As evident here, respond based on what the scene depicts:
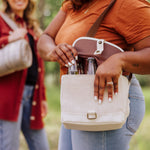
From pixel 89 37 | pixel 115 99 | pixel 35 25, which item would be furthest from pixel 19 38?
pixel 115 99

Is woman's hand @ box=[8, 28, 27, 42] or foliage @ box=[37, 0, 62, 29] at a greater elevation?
woman's hand @ box=[8, 28, 27, 42]

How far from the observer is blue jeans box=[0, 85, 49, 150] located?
285 cm

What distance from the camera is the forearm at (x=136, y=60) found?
55.2 inches

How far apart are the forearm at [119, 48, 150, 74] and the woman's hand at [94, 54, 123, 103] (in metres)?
0.03

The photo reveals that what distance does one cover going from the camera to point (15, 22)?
10.6 ft

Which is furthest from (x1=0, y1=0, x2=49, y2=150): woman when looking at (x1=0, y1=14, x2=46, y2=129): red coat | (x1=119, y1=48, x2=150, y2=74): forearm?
(x1=119, y1=48, x2=150, y2=74): forearm

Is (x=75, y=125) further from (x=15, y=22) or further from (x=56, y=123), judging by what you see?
(x=56, y=123)

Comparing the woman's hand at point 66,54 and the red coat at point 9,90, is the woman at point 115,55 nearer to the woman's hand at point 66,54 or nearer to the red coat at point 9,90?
the woman's hand at point 66,54

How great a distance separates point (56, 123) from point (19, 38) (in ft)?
11.7

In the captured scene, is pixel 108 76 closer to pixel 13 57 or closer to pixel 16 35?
pixel 13 57

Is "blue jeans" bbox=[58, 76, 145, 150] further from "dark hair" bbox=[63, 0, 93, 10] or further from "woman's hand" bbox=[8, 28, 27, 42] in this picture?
"woman's hand" bbox=[8, 28, 27, 42]

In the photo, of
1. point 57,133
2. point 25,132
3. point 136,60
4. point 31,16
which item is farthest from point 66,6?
point 57,133

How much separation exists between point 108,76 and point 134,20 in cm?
32

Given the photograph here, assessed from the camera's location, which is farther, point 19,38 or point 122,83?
point 19,38
